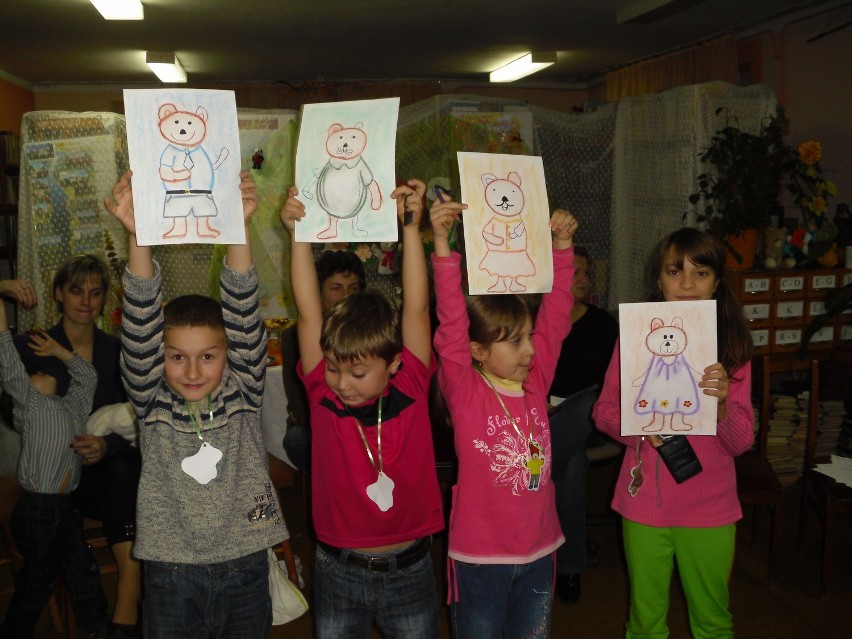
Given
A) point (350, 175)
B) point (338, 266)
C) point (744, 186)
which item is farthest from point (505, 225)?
point (744, 186)

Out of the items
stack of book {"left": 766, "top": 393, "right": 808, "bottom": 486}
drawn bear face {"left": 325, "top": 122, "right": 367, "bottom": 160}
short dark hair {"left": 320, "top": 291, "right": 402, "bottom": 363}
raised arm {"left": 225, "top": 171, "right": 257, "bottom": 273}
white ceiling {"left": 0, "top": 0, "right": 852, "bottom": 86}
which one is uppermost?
white ceiling {"left": 0, "top": 0, "right": 852, "bottom": 86}

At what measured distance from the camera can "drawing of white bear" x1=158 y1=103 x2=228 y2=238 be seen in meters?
1.62

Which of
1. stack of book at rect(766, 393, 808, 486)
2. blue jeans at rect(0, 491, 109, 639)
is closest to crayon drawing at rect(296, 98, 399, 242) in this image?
blue jeans at rect(0, 491, 109, 639)

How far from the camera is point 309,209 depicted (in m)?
1.74

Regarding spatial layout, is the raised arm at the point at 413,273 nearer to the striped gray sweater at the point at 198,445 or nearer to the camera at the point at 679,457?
the striped gray sweater at the point at 198,445

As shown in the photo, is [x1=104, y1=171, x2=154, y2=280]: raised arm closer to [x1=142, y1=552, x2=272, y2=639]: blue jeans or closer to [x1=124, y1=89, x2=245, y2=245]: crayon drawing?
[x1=124, y1=89, x2=245, y2=245]: crayon drawing

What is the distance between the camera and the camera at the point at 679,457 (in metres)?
2.00

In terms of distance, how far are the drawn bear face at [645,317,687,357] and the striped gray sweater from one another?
3.22ft

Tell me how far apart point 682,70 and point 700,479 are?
622cm

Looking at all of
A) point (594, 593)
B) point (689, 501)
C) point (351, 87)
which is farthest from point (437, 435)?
point (351, 87)

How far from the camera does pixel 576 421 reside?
273 centimetres

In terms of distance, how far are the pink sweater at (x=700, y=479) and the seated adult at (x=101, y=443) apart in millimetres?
1626

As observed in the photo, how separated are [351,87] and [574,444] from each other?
7.25 meters

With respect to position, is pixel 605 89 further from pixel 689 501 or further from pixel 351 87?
pixel 689 501
